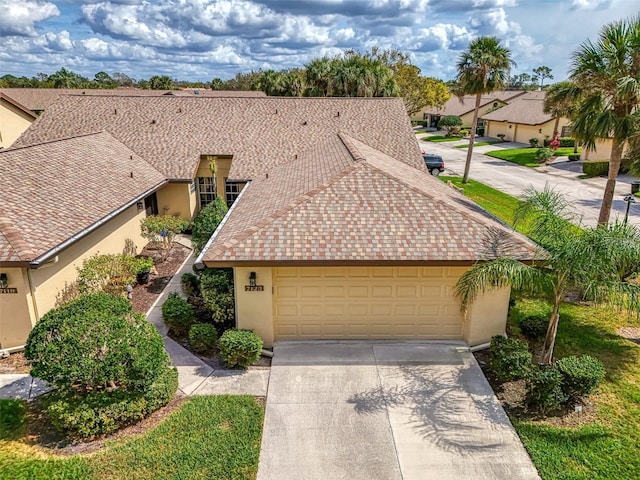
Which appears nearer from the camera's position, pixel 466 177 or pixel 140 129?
pixel 140 129

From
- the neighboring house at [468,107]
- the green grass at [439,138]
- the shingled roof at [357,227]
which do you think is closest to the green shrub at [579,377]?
the shingled roof at [357,227]

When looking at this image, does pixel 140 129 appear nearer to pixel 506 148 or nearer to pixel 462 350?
pixel 462 350

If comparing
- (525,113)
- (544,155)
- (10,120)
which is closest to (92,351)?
(10,120)

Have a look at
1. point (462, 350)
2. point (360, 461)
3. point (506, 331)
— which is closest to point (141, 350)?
point (360, 461)

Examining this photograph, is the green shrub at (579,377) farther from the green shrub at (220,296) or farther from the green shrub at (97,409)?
the green shrub at (97,409)

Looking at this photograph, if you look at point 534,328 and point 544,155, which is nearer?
point 534,328

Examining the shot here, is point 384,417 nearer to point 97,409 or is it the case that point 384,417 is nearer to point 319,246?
point 319,246
